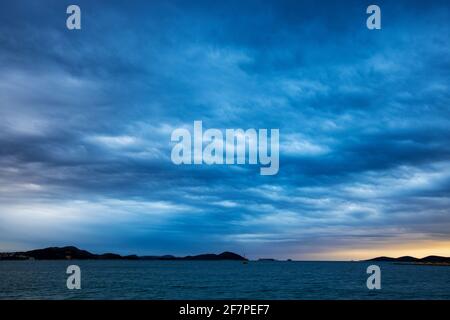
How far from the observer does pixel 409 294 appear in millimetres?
72625

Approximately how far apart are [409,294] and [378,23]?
199 ft
